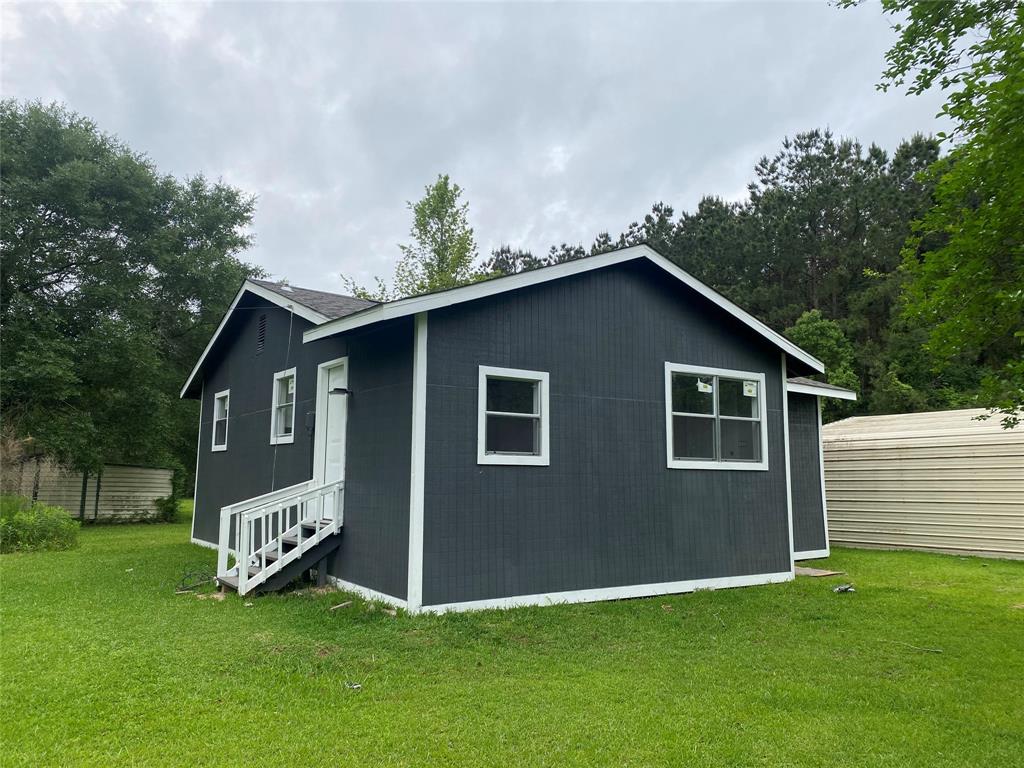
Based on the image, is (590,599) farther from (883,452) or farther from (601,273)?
(883,452)

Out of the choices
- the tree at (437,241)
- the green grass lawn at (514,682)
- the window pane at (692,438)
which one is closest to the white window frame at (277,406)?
the green grass lawn at (514,682)

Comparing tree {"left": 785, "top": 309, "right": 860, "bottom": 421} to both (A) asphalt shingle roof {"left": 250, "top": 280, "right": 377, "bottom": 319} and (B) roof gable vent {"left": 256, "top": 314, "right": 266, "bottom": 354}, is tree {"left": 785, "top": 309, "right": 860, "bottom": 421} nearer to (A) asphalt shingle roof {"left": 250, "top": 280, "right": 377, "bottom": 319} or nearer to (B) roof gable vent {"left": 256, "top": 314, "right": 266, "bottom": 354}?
(A) asphalt shingle roof {"left": 250, "top": 280, "right": 377, "bottom": 319}

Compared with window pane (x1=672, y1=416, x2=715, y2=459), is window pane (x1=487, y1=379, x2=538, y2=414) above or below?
above

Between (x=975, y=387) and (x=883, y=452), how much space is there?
11127 mm

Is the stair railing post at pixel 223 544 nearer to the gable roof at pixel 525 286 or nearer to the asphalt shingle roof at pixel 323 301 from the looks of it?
the gable roof at pixel 525 286

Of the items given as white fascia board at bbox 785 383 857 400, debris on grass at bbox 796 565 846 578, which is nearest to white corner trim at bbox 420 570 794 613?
debris on grass at bbox 796 565 846 578

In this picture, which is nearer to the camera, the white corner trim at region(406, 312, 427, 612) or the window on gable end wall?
the white corner trim at region(406, 312, 427, 612)

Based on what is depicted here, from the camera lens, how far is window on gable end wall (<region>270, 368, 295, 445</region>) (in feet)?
30.3

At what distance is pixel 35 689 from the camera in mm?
3996

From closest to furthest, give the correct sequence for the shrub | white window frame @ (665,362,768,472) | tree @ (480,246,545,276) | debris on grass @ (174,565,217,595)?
debris on grass @ (174,565,217,595)
white window frame @ (665,362,768,472)
the shrub
tree @ (480,246,545,276)

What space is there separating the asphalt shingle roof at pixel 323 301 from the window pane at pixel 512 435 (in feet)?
8.28

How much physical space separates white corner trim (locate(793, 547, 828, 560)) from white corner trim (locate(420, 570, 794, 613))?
1734mm

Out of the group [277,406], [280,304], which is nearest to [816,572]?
[277,406]

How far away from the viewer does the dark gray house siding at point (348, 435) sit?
6508 millimetres
